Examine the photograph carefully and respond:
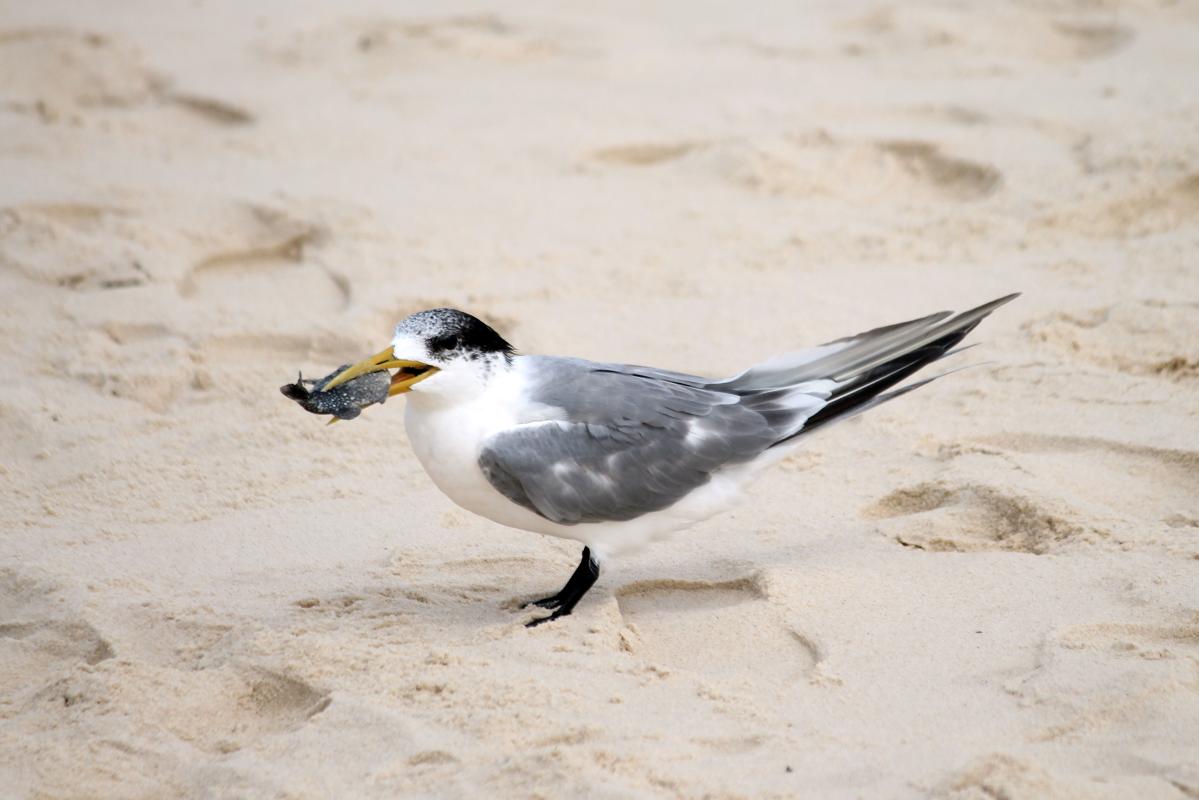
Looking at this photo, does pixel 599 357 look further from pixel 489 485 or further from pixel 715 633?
pixel 715 633

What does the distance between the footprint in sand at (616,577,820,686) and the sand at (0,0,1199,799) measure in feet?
0.05

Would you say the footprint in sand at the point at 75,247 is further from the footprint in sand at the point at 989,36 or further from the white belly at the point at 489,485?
the footprint in sand at the point at 989,36

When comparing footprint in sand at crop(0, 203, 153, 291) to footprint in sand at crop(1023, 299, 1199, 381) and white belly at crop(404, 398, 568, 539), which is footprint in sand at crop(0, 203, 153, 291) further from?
footprint in sand at crop(1023, 299, 1199, 381)

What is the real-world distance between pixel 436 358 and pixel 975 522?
170cm

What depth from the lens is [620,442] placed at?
3.87 metres

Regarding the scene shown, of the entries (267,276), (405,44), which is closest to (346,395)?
(267,276)

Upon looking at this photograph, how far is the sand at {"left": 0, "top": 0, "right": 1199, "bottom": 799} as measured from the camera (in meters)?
3.24

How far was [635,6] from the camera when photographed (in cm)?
862

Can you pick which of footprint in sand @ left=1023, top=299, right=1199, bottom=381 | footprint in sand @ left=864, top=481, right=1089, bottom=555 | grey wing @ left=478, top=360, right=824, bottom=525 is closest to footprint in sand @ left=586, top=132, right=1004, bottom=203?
footprint in sand @ left=1023, top=299, right=1199, bottom=381

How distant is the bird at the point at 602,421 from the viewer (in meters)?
3.75

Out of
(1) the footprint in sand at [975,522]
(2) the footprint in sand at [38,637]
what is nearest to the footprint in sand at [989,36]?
(1) the footprint in sand at [975,522]

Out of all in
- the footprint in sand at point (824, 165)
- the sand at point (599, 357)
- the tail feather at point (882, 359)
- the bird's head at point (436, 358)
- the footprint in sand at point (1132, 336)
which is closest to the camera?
the sand at point (599, 357)

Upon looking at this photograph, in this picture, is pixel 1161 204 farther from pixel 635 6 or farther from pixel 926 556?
pixel 635 6

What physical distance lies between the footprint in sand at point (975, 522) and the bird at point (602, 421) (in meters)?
0.42
